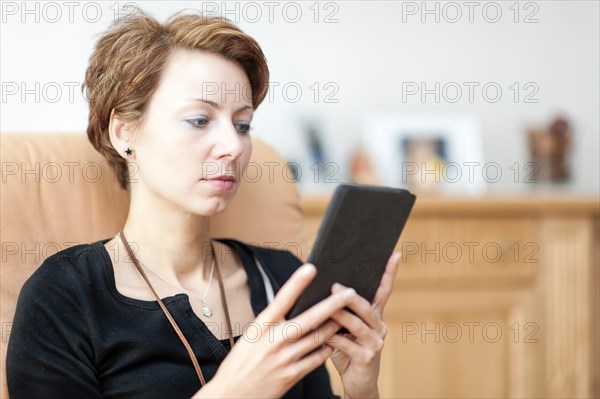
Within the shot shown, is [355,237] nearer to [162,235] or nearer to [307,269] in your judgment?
[307,269]

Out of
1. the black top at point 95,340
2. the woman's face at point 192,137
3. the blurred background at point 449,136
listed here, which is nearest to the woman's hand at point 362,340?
the black top at point 95,340

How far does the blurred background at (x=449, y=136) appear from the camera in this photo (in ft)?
7.07

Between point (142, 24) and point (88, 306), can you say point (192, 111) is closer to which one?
point (142, 24)

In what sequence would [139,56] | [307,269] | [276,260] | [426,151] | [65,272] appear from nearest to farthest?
[307,269]
[65,272]
[139,56]
[276,260]
[426,151]

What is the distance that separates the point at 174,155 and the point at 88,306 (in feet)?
0.89

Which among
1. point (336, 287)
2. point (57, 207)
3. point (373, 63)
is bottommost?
point (336, 287)

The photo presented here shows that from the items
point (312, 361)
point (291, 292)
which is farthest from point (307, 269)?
point (312, 361)

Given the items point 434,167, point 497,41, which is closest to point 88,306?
point 434,167

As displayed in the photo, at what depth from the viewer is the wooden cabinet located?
2.23 meters

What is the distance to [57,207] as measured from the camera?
4.24ft

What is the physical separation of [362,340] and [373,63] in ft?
5.54

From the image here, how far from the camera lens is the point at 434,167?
251 centimetres

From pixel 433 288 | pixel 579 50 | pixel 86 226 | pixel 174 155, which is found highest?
pixel 579 50

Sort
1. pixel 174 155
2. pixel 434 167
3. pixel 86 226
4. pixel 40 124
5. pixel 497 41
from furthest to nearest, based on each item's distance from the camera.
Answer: pixel 497 41 < pixel 434 167 < pixel 40 124 < pixel 86 226 < pixel 174 155
